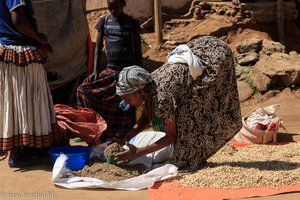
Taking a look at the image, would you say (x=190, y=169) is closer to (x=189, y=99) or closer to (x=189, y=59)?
(x=189, y=99)

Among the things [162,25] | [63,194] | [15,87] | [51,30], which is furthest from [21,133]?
[162,25]

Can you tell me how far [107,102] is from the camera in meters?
5.77

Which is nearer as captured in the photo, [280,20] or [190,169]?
[190,169]

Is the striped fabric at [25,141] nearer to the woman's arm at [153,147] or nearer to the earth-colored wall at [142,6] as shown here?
the woman's arm at [153,147]

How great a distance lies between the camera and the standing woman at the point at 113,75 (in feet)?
18.6

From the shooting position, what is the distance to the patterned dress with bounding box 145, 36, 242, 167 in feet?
14.3

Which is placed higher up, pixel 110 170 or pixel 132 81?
pixel 132 81

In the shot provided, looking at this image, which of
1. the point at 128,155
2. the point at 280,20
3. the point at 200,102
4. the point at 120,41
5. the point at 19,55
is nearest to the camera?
the point at 128,155

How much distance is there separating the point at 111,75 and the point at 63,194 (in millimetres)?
1701

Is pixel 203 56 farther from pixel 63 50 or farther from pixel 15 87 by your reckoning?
pixel 63 50

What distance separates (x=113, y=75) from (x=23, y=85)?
3.55ft

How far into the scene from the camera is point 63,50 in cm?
781

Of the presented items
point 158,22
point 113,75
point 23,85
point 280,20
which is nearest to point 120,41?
point 113,75

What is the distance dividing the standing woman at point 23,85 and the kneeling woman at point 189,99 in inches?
35.8
